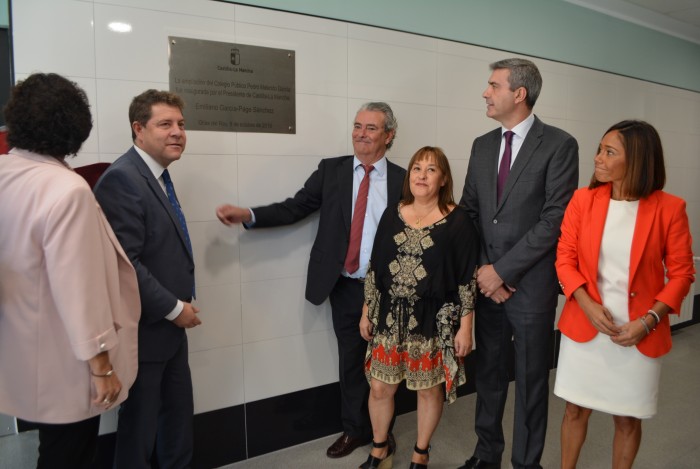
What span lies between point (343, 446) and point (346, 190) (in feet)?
4.43

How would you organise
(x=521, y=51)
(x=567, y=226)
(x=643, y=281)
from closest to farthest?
(x=643, y=281) → (x=567, y=226) → (x=521, y=51)

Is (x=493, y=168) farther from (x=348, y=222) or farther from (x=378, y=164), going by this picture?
(x=348, y=222)

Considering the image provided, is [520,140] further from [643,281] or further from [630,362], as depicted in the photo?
[630,362]

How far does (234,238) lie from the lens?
7.69ft

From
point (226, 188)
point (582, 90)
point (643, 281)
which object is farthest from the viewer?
point (582, 90)

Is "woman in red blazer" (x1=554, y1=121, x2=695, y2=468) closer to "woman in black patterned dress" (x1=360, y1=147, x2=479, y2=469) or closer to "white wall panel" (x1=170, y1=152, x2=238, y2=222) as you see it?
"woman in black patterned dress" (x1=360, y1=147, x2=479, y2=469)

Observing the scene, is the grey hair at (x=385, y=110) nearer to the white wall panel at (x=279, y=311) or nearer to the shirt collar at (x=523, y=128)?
the shirt collar at (x=523, y=128)

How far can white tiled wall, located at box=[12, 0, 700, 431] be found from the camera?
197cm

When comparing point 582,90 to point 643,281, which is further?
point 582,90

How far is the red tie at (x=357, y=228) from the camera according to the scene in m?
2.39

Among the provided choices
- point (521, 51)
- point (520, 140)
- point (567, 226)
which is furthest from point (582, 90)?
point (567, 226)

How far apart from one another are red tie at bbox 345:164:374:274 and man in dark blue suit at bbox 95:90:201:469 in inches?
32.0

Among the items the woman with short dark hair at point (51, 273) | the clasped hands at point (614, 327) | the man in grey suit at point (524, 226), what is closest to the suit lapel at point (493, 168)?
the man in grey suit at point (524, 226)

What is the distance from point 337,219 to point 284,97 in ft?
2.21
